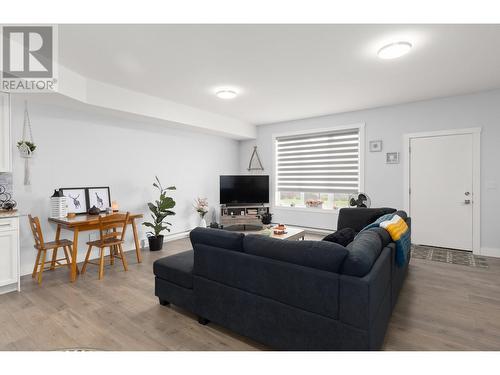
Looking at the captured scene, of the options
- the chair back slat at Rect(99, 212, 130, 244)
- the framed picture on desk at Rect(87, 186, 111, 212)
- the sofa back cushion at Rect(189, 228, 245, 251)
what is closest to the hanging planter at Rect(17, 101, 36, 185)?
the framed picture on desk at Rect(87, 186, 111, 212)

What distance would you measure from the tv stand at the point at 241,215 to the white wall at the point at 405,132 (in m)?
0.65

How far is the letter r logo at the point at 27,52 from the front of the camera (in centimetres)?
243

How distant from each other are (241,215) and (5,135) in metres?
4.10

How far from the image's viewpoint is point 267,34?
246cm

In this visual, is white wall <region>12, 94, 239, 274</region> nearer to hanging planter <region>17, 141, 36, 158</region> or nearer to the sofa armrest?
hanging planter <region>17, 141, 36, 158</region>

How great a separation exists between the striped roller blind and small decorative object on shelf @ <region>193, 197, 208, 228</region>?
1.88m

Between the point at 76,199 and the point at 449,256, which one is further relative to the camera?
the point at 449,256

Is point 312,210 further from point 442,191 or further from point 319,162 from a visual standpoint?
point 442,191

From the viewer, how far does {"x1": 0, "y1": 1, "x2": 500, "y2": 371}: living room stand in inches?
77.1

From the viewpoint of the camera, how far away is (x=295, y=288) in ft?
5.78

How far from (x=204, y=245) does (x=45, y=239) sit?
110 inches

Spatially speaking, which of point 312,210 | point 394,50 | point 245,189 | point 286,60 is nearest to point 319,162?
point 312,210
